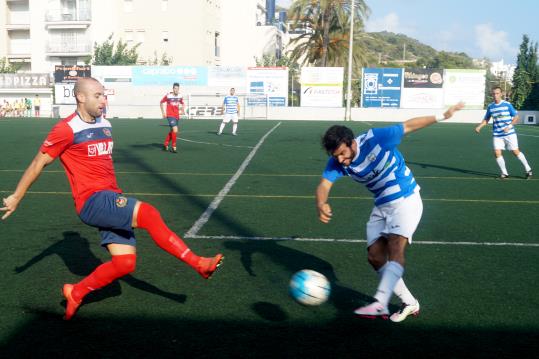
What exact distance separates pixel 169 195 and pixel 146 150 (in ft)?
27.7

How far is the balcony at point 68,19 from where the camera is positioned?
199ft

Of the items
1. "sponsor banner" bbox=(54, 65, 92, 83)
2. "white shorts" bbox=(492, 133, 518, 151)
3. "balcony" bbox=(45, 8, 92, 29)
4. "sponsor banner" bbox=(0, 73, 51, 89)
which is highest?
"balcony" bbox=(45, 8, 92, 29)

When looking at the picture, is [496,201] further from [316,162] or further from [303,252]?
[316,162]

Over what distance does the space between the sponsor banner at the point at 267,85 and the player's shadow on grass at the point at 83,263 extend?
38.7m

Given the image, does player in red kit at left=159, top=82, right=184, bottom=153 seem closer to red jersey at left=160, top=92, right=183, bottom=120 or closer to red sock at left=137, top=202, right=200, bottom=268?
red jersey at left=160, top=92, right=183, bottom=120

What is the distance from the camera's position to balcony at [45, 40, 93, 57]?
200 ft

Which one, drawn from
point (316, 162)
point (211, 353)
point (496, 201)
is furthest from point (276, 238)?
point (316, 162)

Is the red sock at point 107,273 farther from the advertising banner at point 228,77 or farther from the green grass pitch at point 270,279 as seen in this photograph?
the advertising banner at point 228,77

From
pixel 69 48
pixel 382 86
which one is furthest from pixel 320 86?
pixel 69 48

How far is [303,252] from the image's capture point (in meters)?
6.91

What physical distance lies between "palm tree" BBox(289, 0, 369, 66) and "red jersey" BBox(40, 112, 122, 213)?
5061 cm

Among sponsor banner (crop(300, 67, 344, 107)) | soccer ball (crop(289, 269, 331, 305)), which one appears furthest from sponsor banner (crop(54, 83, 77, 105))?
soccer ball (crop(289, 269, 331, 305))


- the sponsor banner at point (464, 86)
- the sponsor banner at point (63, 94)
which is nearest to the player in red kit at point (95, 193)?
the sponsor banner at point (464, 86)

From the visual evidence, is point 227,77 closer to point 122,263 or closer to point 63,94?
point 63,94
